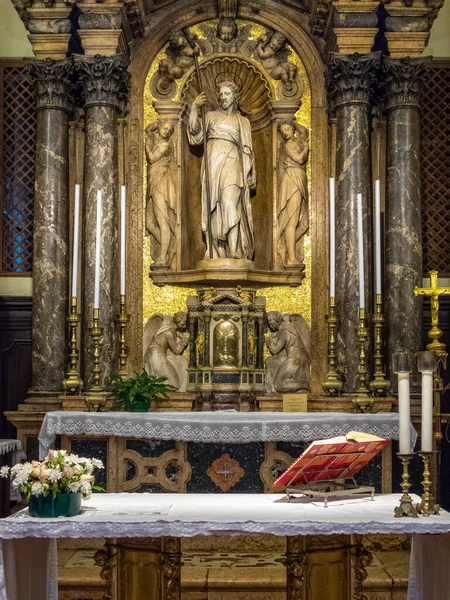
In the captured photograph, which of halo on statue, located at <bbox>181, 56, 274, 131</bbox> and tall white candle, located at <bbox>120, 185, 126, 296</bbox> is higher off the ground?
halo on statue, located at <bbox>181, 56, 274, 131</bbox>

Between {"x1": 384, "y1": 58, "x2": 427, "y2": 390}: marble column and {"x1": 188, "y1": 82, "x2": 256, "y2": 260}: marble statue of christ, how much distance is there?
159cm

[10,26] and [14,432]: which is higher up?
[10,26]

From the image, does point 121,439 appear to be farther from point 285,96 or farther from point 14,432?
point 285,96

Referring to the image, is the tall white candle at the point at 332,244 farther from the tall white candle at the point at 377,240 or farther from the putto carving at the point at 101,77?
the putto carving at the point at 101,77

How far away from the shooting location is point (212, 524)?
491 cm

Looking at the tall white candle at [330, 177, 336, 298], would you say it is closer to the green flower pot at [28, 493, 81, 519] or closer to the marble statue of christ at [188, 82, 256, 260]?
the marble statue of christ at [188, 82, 256, 260]

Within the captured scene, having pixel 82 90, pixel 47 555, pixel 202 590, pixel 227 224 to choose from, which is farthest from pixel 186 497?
pixel 82 90

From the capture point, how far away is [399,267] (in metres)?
10.4

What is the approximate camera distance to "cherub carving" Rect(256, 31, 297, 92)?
11539 millimetres

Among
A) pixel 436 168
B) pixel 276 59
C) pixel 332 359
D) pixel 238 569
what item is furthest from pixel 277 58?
pixel 238 569

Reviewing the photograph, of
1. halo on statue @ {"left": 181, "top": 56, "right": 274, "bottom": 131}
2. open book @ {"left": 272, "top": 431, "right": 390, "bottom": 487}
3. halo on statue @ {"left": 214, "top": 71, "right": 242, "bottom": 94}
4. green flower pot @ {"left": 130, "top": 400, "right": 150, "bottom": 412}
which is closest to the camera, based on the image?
open book @ {"left": 272, "top": 431, "right": 390, "bottom": 487}

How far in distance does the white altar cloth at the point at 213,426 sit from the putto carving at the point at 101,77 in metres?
3.66

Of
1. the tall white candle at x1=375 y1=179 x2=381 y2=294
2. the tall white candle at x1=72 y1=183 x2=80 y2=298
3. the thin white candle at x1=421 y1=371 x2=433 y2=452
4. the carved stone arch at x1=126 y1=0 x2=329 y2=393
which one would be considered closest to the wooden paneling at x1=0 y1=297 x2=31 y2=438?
the carved stone arch at x1=126 y1=0 x2=329 y2=393

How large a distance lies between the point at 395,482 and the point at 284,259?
3317mm
